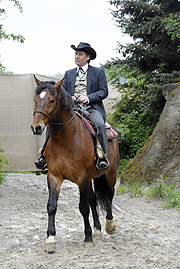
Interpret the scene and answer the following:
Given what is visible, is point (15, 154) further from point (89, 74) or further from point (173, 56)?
point (173, 56)

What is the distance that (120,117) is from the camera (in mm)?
15000

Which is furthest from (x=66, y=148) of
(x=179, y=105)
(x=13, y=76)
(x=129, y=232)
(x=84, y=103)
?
(x=13, y=76)

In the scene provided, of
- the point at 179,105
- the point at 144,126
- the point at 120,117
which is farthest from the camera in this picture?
the point at 120,117

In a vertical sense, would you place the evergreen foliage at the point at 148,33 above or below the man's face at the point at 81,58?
above

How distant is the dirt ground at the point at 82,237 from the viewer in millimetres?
4012

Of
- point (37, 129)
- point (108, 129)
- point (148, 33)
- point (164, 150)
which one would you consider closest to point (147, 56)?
point (148, 33)

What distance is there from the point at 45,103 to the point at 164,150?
542cm

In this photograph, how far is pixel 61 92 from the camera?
4.48m

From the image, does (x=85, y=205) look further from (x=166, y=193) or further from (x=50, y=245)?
(x=166, y=193)

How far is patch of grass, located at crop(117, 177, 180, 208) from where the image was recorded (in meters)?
7.01

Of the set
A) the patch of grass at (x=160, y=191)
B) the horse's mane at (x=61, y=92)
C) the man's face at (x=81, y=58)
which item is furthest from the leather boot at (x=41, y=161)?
the patch of grass at (x=160, y=191)

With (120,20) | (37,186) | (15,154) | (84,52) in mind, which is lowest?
(37,186)

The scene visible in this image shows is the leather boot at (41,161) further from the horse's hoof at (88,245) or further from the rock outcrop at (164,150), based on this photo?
the rock outcrop at (164,150)

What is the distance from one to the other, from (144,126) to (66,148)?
964 centimetres
